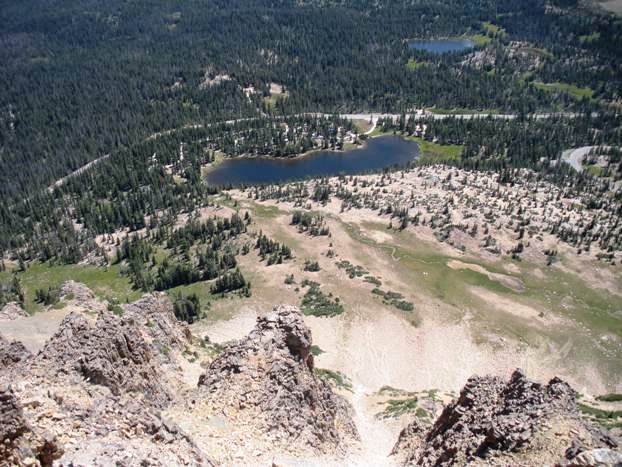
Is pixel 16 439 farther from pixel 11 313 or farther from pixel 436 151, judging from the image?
pixel 436 151

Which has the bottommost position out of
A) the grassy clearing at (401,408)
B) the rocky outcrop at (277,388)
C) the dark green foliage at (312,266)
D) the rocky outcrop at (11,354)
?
the dark green foliage at (312,266)

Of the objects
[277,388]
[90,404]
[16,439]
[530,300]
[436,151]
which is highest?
[16,439]

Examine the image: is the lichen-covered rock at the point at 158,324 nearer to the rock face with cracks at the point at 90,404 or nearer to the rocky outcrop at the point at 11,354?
the rock face with cracks at the point at 90,404

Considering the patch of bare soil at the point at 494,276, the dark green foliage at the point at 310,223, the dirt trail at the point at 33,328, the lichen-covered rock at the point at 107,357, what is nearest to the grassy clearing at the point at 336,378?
the lichen-covered rock at the point at 107,357

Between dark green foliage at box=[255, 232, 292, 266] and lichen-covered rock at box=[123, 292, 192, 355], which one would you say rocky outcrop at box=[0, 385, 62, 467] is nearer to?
lichen-covered rock at box=[123, 292, 192, 355]

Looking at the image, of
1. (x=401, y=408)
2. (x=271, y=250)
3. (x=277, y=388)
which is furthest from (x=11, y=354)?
(x=271, y=250)

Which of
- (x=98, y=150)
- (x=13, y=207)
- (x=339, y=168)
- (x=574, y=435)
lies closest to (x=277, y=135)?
(x=339, y=168)
